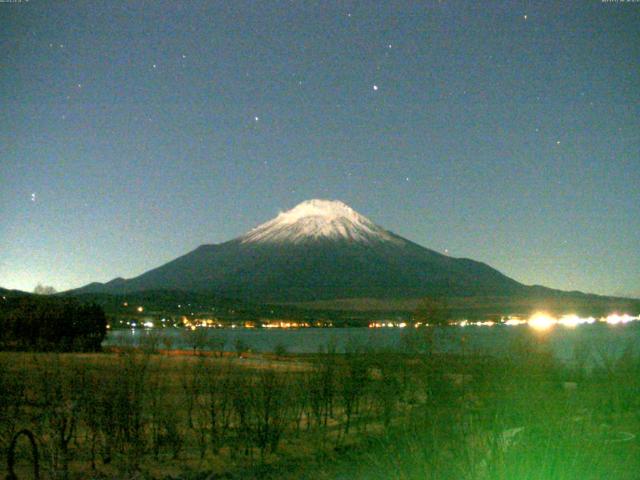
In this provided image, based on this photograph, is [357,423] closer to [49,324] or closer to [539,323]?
[539,323]

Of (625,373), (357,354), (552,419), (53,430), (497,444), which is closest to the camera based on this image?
(497,444)

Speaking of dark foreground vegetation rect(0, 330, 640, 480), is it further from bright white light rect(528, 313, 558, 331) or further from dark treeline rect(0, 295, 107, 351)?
dark treeline rect(0, 295, 107, 351)

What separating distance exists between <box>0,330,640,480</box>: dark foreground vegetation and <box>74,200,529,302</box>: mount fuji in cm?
13314

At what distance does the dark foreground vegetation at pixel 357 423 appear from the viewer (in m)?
5.03

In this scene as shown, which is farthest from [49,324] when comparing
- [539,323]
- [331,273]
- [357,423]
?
[331,273]

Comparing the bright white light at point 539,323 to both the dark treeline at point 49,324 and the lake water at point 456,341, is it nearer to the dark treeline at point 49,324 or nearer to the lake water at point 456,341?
the lake water at point 456,341

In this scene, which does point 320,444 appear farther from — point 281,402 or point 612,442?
point 612,442

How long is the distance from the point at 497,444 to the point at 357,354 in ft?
39.5

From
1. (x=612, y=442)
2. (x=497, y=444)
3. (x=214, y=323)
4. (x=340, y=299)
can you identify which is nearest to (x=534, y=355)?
(x=612, y=442)

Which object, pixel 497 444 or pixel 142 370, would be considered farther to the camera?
pixel 142 370

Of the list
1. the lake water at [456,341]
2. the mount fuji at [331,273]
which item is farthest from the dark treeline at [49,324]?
the mount fuji at [331,273]

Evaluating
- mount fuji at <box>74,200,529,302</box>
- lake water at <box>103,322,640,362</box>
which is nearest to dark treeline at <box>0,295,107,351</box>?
lake water at <box>103,322,640,362</box>

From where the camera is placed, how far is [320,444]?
42.7 ft

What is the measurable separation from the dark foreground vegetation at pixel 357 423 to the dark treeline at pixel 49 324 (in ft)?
71.4
